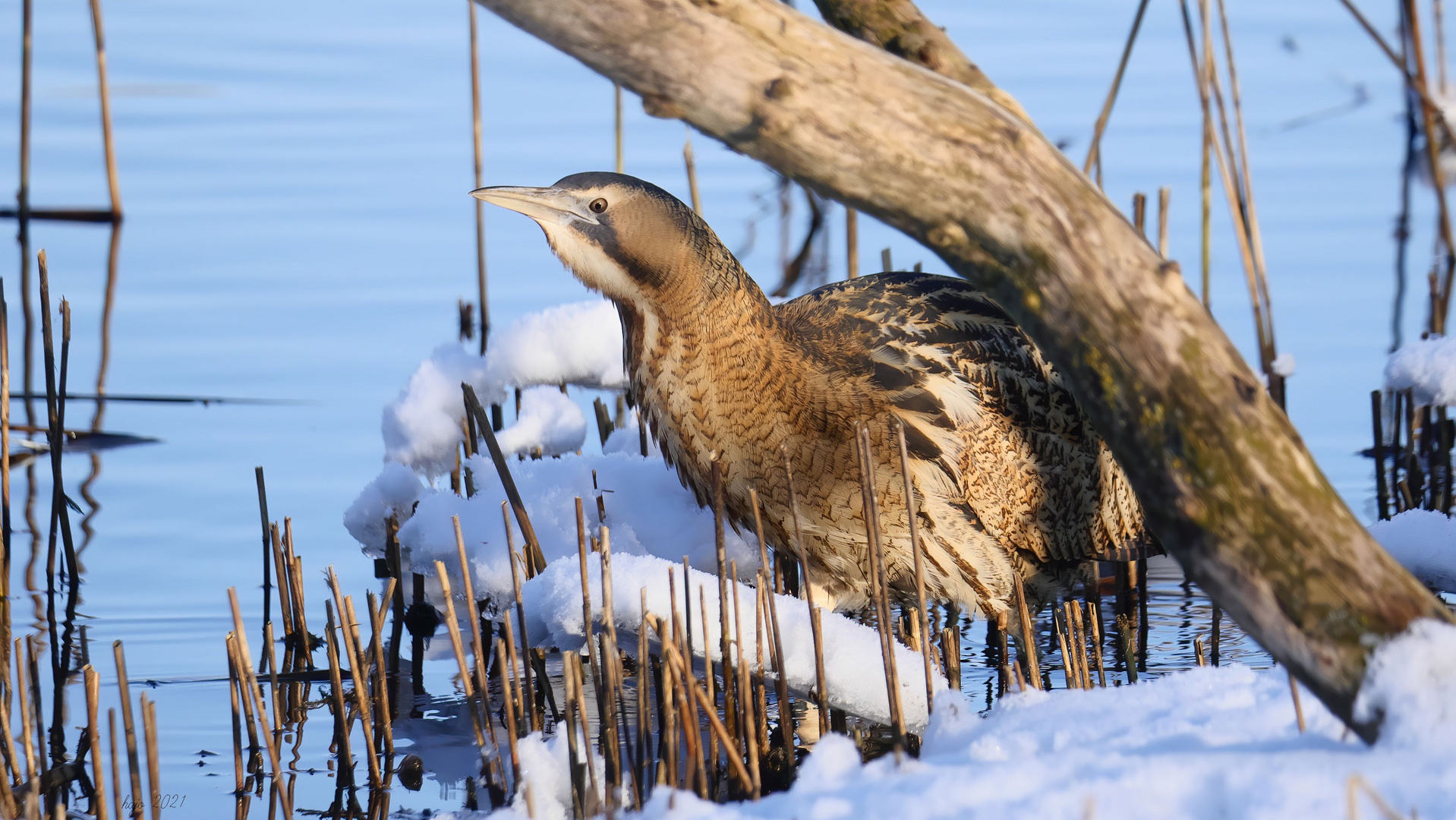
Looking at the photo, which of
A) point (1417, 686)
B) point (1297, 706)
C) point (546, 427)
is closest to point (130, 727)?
point (1297, 706)

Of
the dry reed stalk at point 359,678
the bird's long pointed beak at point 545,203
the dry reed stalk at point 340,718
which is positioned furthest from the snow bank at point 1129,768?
the bird's long pointed beak at point 545,203

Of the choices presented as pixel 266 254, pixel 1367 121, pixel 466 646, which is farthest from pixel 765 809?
pixel 1367 121

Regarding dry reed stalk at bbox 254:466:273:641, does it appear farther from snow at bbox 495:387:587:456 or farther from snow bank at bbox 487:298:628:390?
snow bank at bbox 487:298:628:390

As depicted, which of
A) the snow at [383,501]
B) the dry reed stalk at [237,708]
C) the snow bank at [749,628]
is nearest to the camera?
the dry reed stalk at [237,708]

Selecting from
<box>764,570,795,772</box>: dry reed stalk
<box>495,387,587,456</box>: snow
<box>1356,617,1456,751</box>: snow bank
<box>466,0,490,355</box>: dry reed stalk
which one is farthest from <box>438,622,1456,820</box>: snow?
<box>466,0,490,355</box>: dry reed stalk

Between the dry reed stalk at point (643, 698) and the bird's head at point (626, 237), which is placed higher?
the bird's head at point (626, 237)

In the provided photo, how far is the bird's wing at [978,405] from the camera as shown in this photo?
153 inches

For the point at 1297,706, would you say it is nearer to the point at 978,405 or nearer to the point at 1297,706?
the point at 1297,706

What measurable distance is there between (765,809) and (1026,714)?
56cm

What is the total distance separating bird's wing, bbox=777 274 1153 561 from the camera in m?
3.88

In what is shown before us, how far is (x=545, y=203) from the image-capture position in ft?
12.6

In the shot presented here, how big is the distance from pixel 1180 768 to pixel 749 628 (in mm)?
1282

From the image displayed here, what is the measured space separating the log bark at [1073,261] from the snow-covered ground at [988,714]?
11 centimetres

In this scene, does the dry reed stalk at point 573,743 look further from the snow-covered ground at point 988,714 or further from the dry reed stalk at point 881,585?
the dry reed stalk at point 881,585
